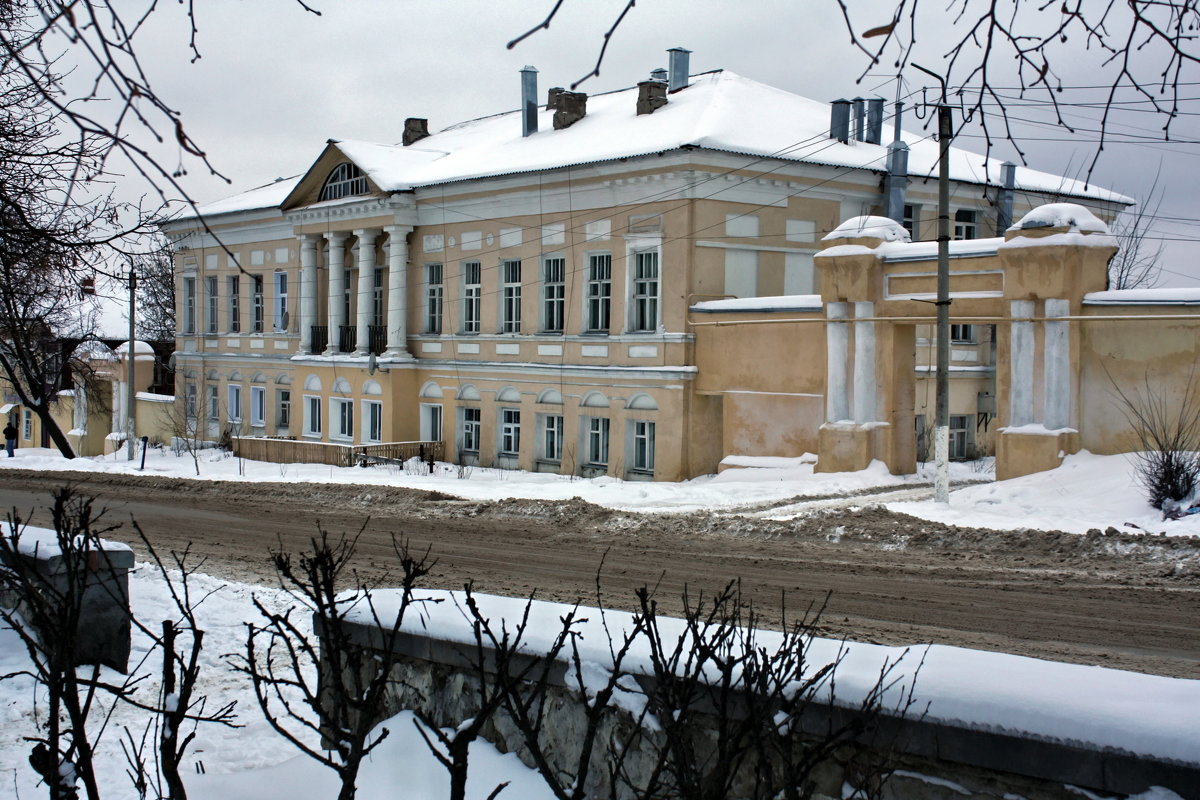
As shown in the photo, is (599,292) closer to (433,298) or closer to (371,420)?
(433,298)

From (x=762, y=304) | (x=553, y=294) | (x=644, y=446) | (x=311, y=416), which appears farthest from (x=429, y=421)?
(x=762, y=304)

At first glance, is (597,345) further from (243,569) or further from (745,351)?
(243,569)

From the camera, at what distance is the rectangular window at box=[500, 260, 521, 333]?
2886 cm

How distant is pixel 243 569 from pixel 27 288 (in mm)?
3912

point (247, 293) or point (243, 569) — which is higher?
point (247, 293)

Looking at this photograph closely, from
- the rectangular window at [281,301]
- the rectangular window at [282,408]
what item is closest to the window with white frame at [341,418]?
the rectangular window at [282,408]

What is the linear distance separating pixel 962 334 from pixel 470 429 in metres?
12.4

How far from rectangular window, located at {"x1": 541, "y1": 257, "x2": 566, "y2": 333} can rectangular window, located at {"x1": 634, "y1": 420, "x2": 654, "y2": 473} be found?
131 inches

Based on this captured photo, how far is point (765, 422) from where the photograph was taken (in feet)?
77.4

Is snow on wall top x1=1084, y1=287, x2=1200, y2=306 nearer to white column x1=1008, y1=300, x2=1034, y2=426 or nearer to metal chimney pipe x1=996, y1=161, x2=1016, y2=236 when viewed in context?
white column x1=1008, y1=300, x2=1034, y2=426

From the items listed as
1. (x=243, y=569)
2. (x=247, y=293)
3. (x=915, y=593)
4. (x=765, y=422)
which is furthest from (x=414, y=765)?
(x=247, y=293)

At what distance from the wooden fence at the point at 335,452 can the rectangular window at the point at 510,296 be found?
151 inches

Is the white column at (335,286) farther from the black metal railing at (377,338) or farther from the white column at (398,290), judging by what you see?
the white column at (398,290)

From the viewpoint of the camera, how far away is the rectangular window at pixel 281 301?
35812 mm
